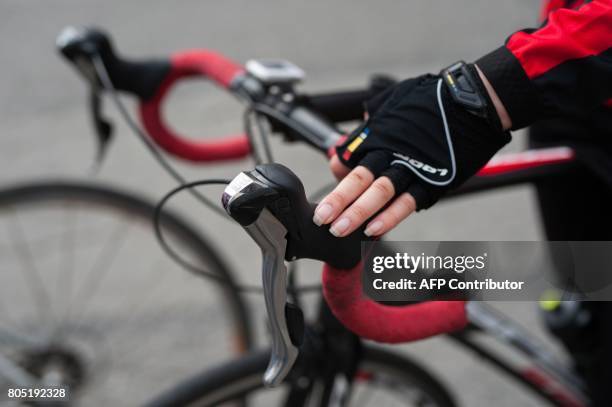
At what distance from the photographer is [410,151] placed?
0.76 m

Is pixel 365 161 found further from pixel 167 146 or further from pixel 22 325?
pixel 22 325

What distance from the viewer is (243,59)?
151 inches

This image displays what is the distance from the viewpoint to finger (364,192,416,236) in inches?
28.3

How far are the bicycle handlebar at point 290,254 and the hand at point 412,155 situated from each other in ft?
0.13

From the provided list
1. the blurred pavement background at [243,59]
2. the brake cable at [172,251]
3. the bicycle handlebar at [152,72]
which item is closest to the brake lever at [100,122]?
the bicycle handlebar at [152,72]

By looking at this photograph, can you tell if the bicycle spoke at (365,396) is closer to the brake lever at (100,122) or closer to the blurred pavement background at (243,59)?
the blurred pavement background at (243,59)

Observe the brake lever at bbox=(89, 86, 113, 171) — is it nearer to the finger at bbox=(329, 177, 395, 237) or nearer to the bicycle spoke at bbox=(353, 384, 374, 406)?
the finger at bbox=(329, 177, 395, 237)

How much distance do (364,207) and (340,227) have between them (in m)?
0.04

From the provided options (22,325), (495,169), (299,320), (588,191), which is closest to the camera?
(299,320)

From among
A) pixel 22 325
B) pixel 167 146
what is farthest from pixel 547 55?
pixel 22 325

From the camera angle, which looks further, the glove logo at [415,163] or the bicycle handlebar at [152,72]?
the bicycle handlebar at [152,72]

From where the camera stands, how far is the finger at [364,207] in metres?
0.69

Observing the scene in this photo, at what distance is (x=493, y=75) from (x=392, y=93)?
0.14 meters

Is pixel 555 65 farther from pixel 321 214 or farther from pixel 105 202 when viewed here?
pixel 105 202
